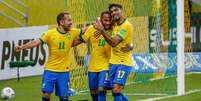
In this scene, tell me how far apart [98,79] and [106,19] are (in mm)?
1224

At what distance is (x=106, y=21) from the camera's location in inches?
491

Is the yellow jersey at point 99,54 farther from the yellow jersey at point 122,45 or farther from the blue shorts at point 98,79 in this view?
the yellow jersey at point 122,45

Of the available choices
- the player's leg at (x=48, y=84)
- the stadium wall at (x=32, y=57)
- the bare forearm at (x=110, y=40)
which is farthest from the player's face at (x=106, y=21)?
the stadium wall at (x=32, y=57)

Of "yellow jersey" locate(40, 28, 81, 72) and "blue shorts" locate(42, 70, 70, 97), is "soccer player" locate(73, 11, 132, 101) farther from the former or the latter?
"blue shorts" locate(42, 70, 70, 97)

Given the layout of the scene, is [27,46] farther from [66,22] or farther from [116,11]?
[116,11]

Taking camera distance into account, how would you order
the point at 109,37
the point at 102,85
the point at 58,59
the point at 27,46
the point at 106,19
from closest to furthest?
the point at 109,37 < the point at 27,46 < the point at 58,59 < the point at 106,19 < the point at 102,85

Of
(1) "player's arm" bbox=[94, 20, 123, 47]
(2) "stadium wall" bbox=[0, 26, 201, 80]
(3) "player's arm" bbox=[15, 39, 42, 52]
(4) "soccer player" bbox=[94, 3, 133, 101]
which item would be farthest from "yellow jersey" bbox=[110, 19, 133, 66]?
A: (2) "stadium wall" bbox=[0, 26, 201, 80]

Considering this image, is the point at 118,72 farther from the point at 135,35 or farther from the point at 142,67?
the point at 142,67

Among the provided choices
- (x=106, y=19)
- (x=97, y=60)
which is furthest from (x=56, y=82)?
(x=106, y=19)

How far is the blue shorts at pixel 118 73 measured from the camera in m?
12.2

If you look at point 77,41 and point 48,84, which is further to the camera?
point 77,41

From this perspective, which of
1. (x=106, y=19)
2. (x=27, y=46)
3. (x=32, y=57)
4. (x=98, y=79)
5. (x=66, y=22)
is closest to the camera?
(x=27, y=46)

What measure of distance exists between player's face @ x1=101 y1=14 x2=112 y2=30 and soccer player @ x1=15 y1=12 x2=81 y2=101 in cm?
63

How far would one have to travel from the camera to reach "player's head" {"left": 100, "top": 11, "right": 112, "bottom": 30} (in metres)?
12.4
